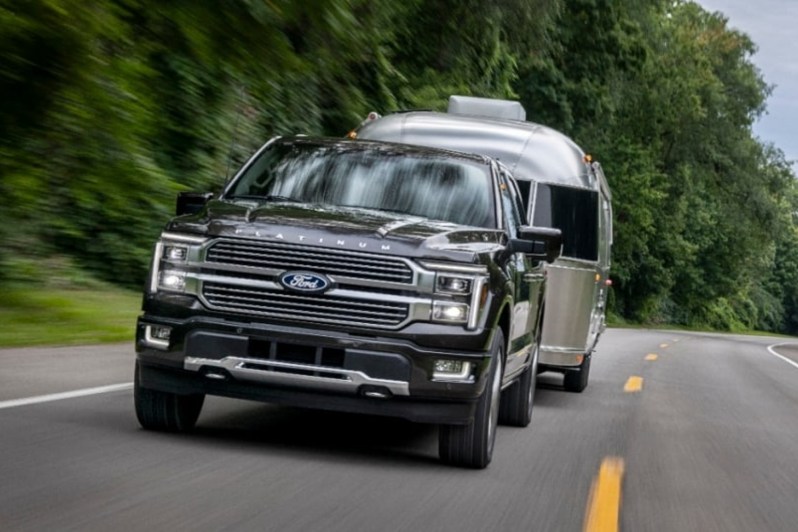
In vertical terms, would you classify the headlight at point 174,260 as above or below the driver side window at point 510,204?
below

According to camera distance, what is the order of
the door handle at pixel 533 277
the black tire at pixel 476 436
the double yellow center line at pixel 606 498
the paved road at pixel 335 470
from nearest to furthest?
the paved road at pixel 335 470
the double yellow center line at pixel 606 498
the black tire at pixel 476 436
the door handle at pixel 533 277

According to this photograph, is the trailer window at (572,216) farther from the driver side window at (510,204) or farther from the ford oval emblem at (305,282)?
the ford oval emblem at (305,282)

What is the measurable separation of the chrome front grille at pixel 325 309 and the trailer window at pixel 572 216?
5864 millimetres

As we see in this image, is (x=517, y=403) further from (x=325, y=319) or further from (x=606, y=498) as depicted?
(x=325, y=319)

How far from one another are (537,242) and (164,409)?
265cm

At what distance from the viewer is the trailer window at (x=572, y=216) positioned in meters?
13.0

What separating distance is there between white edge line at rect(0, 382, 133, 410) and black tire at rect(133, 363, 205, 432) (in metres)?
1.11

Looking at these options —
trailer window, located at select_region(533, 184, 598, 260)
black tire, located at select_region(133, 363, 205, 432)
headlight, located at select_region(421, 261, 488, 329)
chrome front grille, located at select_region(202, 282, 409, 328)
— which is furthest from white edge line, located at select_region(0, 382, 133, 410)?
trailer window, located at select_region(533, 184, 598, 260)

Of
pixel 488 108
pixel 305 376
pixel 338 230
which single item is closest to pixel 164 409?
pixel 305 376

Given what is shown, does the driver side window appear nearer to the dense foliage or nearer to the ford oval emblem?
the dense foliage

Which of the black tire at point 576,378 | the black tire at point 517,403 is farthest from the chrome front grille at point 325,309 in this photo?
the black tire at point 576,378

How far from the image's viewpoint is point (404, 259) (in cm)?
737

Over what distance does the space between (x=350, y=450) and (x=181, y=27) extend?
2.92 m

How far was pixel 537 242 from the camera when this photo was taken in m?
8.80
